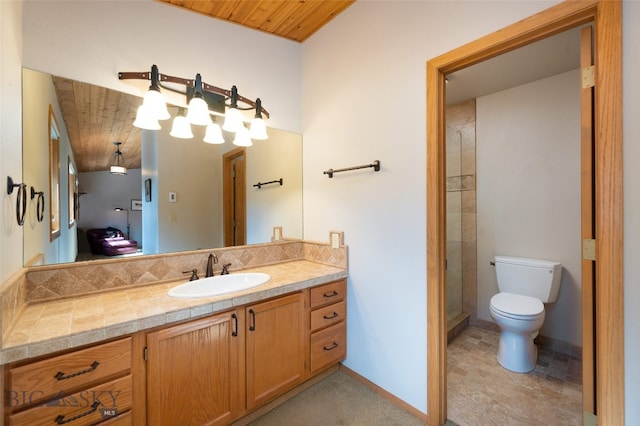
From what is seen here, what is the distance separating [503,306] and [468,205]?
1119 mm

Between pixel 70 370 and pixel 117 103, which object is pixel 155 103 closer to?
pixel 117 103

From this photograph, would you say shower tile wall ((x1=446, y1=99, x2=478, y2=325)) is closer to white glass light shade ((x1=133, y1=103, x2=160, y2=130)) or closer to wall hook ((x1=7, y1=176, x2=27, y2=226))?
white glass light shade ((x1=133, y1=103, x2=160, y2=130))

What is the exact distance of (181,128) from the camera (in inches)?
71.4

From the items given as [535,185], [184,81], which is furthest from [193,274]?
[535,185]

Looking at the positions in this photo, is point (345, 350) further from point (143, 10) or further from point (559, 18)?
point (143, 10)

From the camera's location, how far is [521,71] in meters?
2.29

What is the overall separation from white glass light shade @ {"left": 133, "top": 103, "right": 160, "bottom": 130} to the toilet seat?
275 centimetres

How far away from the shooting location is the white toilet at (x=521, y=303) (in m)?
2.05

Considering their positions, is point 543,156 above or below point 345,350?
above

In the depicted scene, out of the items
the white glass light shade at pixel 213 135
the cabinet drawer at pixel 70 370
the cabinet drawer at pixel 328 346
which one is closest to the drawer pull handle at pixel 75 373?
the cabinet drawer at pixel 70 370

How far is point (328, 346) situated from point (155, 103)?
1.89 meters

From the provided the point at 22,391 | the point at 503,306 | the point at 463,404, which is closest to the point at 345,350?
→ the point at 463,404

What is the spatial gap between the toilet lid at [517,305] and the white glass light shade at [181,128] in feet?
8.71

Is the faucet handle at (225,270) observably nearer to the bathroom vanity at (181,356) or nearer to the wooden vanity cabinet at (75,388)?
the bathroom vanity at (181,356)
